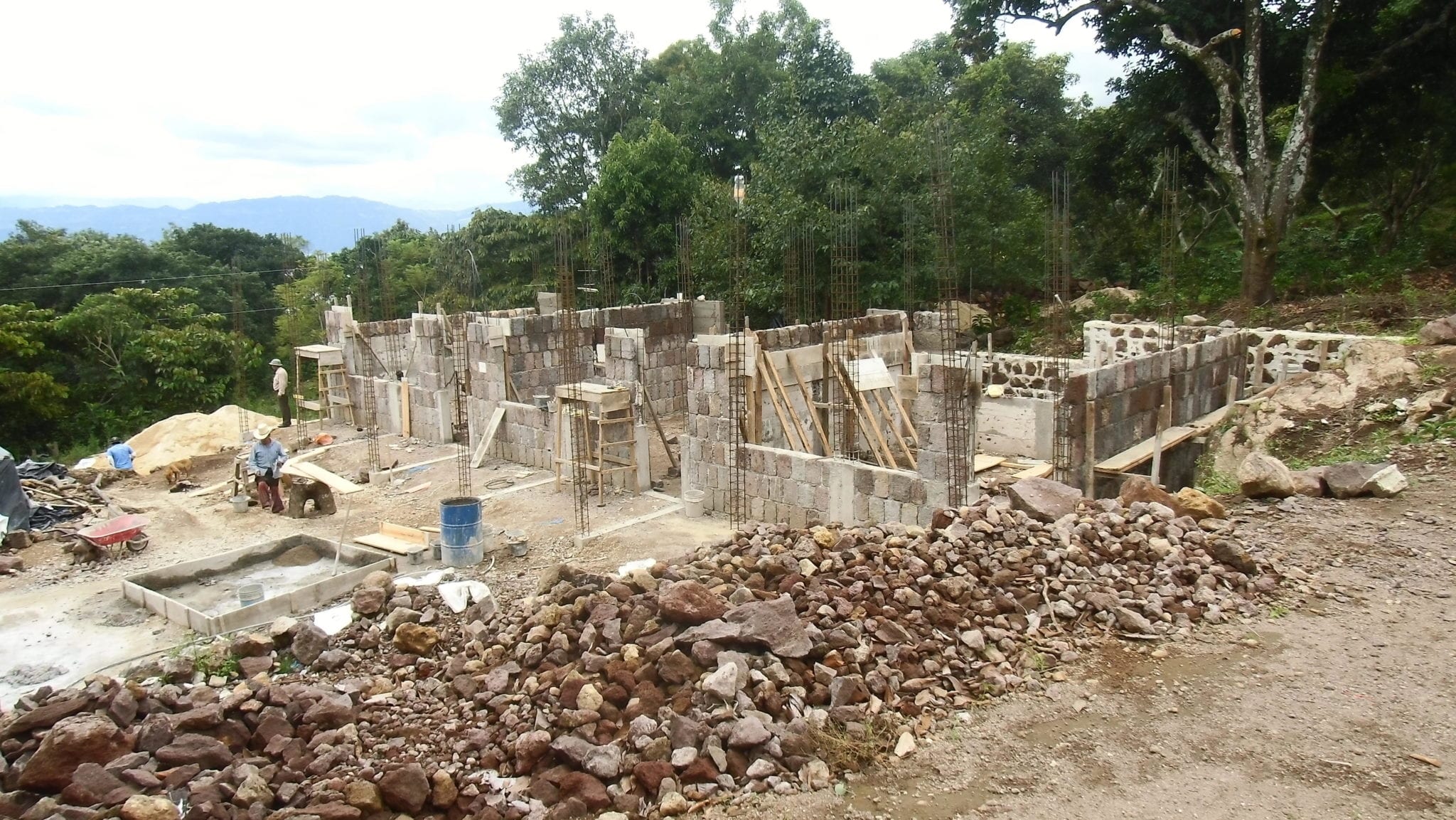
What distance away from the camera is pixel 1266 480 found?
8.40m

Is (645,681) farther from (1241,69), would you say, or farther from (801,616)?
(1241,69)

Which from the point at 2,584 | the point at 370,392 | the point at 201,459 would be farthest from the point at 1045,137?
the point at 2,584

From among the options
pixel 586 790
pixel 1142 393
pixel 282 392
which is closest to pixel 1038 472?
pixel 1142 393

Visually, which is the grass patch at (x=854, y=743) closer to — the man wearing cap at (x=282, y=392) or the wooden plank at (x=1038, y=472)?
the wooden plank at (x=1038, y=472)

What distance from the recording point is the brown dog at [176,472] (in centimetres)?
1563

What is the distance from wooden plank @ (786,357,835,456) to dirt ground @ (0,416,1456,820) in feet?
16.1

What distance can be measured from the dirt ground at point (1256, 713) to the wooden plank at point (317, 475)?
3990 millimetres

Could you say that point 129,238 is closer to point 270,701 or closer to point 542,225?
point 542,225

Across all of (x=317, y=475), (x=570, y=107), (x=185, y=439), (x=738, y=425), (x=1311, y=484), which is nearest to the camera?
(x=1311, y=484)

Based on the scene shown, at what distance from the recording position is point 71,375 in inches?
910

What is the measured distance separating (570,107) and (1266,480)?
27.3 m

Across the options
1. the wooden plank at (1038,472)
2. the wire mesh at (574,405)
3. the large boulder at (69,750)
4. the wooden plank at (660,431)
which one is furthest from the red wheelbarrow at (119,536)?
the wooden plank at (1038,472)

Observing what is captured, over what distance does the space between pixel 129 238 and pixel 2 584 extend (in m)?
21.6

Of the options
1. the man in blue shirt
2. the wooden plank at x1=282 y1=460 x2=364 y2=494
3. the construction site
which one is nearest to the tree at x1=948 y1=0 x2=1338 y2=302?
the construction site
